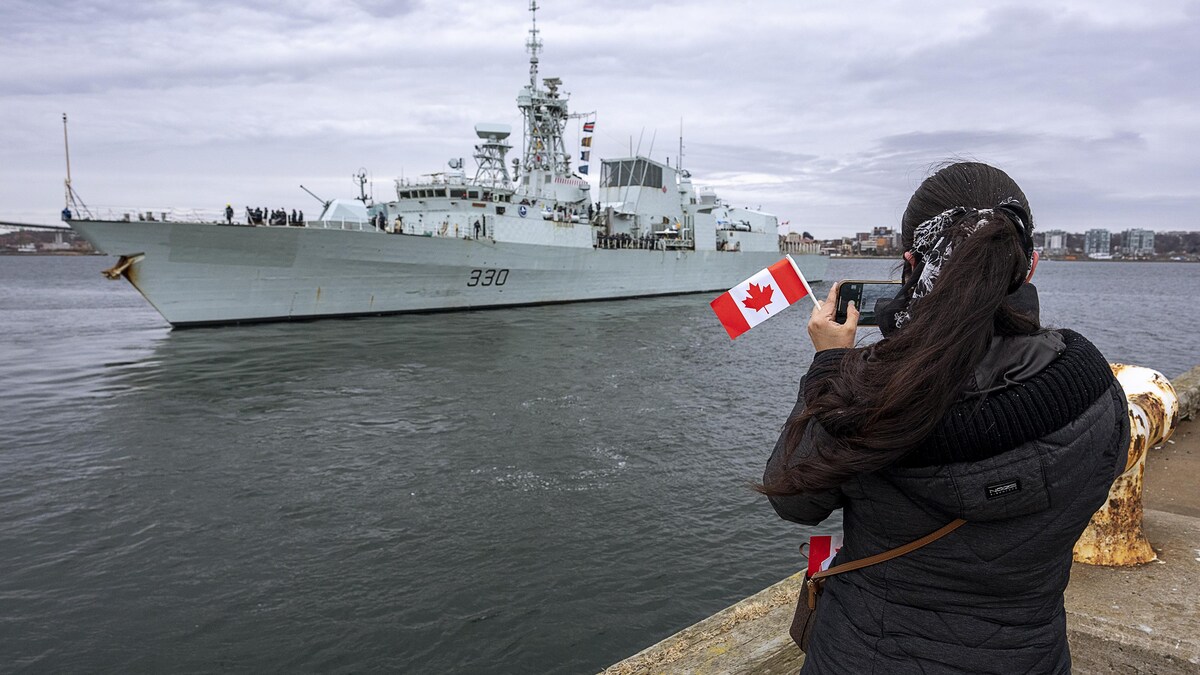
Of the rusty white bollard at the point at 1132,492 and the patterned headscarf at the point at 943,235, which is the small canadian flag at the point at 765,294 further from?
the rusty white bollard at the point at 1132,492

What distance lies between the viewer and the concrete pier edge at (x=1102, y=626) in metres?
2.52

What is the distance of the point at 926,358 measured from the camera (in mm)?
1167

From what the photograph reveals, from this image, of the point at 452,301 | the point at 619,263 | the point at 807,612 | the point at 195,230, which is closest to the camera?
the point at 807,612

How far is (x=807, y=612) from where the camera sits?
1658mm

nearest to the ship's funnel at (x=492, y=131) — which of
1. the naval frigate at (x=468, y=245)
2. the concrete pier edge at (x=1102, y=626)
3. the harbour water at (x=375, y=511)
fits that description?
the naval frigate at (x=468, y=245)

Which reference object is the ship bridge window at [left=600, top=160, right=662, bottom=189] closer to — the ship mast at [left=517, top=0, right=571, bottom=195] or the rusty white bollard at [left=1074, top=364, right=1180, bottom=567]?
the ship mast at [left=517, top=0, right=571, bottom=195]

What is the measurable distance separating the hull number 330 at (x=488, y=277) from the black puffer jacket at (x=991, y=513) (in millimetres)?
25626

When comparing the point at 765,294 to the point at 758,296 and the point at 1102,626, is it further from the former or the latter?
the point at 1102,626

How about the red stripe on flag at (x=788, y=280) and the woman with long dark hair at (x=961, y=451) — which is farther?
the red stripe on flag at (x=788, y=280)

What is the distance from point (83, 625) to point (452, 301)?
21644 mm

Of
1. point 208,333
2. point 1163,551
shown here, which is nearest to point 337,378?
point 208,333

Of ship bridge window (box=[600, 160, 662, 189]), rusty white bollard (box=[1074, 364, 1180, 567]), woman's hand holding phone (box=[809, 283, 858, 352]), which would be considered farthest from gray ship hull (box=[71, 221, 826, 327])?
woman's hand holding phone (box=[809, 283, 858, 352])

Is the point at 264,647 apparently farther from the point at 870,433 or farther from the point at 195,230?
the point at 195,230

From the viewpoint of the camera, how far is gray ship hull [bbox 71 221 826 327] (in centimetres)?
2031
